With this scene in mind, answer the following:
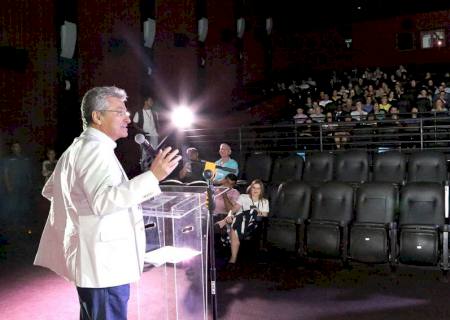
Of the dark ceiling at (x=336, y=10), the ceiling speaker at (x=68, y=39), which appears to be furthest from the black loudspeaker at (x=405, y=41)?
the ceiling speaker at (x=68, y=39)

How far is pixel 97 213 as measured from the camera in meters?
1.92

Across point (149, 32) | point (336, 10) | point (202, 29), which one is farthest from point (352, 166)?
point (336, 10)

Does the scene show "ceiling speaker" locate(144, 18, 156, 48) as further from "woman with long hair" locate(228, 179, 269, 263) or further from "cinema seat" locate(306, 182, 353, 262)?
"cinema seat" locate(306, 182, 353, 262)

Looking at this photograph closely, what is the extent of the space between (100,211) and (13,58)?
756cm

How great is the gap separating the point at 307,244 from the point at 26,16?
6643mm

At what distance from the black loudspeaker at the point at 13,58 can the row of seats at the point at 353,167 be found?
4.51m

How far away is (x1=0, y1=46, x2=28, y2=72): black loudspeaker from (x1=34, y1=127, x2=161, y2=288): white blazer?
7.14 meters

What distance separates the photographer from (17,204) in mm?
8078

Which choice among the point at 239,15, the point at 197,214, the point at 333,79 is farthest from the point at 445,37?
the point at 197,214

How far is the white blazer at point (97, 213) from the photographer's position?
1913 millimetres

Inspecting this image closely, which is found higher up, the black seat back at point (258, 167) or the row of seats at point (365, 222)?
the black seat back at point (258, 167)

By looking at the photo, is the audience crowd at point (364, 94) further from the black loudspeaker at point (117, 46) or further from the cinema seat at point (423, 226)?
the black loudspeaker at point (117, 46)

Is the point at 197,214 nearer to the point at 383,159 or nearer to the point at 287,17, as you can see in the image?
the point at 383,159

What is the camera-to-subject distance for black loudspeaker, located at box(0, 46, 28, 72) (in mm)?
8309
